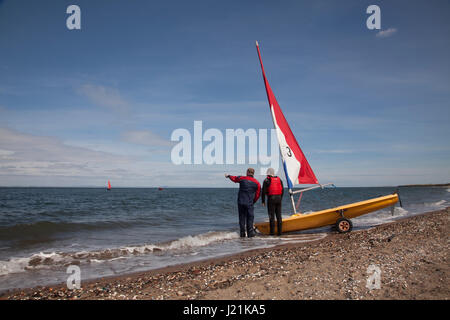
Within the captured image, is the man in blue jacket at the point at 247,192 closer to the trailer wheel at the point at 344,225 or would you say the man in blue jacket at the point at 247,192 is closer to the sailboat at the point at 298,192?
the sailboat at the point at 298,192

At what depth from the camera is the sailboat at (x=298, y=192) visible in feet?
29.0

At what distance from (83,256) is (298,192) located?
6.54 m

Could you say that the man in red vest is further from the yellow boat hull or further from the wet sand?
the wet sand

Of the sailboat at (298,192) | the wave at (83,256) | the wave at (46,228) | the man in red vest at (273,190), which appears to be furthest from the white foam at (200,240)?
the wave at (46,228)

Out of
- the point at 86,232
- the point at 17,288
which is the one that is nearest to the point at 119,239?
the point at 86,232

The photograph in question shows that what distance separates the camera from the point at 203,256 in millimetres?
6824

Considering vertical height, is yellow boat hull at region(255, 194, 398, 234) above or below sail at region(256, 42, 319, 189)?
below

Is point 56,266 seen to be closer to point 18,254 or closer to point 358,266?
point 18,254

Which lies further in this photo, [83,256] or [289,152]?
[289,152]

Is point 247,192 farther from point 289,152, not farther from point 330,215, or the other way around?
point 330,215

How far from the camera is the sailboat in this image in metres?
8.84

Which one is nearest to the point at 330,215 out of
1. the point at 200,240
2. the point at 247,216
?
the point at 247,216

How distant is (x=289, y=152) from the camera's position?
31.3 feet

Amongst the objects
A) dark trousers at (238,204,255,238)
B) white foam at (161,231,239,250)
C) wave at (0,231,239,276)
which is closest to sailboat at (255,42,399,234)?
dark trousers at (238,204,255,238)
